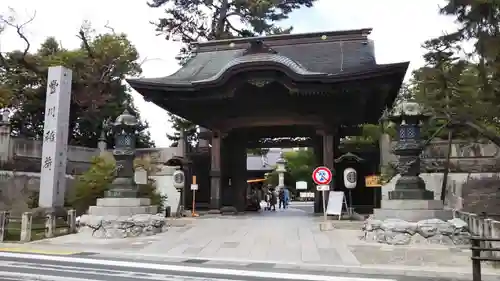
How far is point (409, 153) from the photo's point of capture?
12.7m

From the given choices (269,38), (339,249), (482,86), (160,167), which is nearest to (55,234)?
(339,249)

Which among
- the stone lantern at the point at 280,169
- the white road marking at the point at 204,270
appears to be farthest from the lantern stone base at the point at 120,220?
the stone lantern at the point at 280,169

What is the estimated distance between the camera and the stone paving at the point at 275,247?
9617 mm

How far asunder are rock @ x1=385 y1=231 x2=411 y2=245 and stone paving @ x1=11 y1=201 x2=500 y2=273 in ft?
1.01

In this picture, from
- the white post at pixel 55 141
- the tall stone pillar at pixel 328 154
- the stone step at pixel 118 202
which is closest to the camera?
the stone step at pixel 118 202

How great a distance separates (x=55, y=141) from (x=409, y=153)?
14.2 metres

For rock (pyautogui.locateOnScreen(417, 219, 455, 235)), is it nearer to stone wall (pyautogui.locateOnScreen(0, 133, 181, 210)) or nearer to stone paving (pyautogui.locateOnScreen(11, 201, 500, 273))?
stone paving (pyautogui.locateOnScreen(11, 201, 500, 273))

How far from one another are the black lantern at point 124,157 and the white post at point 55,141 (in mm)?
4966

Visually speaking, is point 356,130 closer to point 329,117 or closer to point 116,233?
A: point 329,117

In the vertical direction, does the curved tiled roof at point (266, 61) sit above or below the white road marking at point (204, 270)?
above

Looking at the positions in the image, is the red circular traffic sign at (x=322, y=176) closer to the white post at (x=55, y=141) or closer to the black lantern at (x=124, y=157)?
the black lantern at (x=124, y=157)

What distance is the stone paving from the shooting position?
962 centimetres

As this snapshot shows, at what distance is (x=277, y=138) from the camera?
24828 mm

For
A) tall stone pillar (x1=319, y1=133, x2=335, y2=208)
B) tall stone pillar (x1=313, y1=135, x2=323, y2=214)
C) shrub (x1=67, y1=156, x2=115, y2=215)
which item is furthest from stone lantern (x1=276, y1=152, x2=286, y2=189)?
shrub (x1=67, y1=156, x2=115, y2=215)
